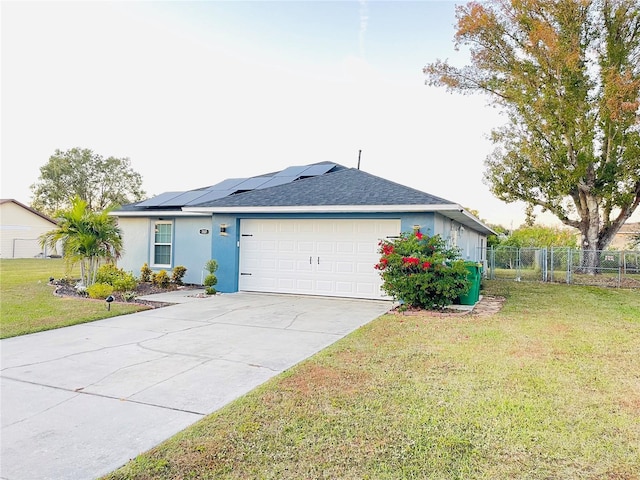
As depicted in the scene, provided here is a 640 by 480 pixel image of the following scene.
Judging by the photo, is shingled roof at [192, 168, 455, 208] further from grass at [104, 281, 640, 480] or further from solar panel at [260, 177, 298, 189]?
grass at [104, 281, 640, 480]

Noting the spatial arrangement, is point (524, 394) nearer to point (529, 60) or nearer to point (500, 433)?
point (500, 433)

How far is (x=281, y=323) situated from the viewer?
7324mm

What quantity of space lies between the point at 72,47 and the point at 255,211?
6872 millimetres

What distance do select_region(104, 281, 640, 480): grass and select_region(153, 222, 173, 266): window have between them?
30.2 ft

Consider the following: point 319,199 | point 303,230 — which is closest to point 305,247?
point 303,230

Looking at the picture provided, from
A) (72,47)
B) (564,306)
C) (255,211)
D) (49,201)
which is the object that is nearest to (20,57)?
(72,47)

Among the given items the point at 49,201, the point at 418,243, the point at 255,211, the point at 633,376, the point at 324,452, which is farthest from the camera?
the point at 49,201

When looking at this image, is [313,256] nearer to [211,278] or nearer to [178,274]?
[211,278]

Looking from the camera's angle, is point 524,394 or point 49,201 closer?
point 524,394

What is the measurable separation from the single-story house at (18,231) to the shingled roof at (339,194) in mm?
24132

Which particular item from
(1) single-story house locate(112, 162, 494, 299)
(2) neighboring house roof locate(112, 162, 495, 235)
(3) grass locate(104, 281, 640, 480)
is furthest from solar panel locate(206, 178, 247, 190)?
(3) grass locate(104, 281, 640, 480)

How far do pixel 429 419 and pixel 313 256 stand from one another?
7.52m

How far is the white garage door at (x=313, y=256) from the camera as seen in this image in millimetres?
10266

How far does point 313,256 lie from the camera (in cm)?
1072
